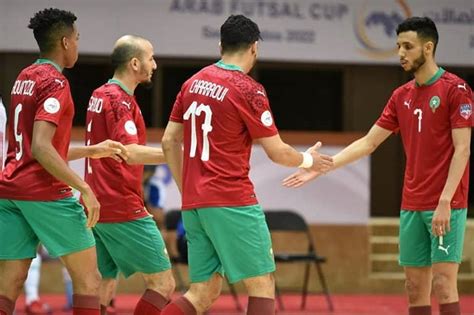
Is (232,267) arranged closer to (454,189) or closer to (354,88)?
(454,189)

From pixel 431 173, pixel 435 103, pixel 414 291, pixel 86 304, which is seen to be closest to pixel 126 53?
pixel 86 304

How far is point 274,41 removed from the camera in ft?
51.0

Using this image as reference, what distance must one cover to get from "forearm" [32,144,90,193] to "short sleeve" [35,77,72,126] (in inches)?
7.7

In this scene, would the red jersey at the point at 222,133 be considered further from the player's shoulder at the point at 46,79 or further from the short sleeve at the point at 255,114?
the player's shoulder at the point at 46,79

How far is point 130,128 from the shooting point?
784cm

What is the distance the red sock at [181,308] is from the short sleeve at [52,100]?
1343mm

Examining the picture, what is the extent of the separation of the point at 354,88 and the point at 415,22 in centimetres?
836

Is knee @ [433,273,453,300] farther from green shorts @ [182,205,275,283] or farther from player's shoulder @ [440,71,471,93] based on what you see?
green shorts @ [182,205,275,283]

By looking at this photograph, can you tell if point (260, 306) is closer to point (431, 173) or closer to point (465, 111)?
point (431, 173)

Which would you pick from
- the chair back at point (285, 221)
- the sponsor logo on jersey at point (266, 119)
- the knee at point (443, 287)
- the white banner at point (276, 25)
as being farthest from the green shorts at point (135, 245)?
the white banner at point (276, 25)

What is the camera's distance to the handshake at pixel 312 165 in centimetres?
718

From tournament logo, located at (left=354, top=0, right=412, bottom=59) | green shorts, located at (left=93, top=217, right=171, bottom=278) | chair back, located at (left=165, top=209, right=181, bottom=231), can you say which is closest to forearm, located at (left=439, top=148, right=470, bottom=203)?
green shorts, located at (left=93, top=217, right=171, bottom=278)

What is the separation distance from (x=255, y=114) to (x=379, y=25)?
9.39 metres

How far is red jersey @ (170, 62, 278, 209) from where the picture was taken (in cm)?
671
